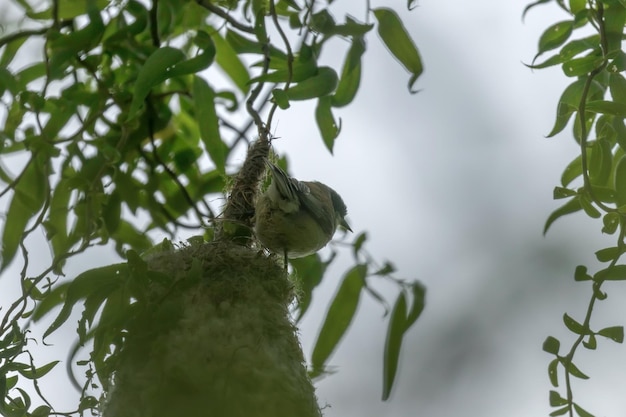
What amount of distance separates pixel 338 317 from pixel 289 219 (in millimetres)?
136

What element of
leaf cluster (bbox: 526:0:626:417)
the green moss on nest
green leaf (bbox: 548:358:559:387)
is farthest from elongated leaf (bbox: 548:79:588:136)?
the green moss on nest

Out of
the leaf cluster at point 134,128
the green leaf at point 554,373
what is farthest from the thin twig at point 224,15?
the green leaf at point 554,373

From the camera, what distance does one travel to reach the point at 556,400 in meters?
1.00

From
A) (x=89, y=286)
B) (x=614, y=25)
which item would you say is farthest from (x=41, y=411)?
(x=614, y=25)

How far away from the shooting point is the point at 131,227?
1346mm

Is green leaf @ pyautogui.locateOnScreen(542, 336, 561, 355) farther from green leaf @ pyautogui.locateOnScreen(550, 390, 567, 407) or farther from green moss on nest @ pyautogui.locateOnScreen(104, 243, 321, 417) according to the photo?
green moss on nest @ pyautogui.locateOnScreen(104, 243, 321, 417)

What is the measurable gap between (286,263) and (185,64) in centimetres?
27

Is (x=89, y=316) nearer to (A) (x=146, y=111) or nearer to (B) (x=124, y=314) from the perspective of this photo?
(B) (x=124, y=314)

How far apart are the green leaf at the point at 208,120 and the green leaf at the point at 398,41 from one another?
236 mm

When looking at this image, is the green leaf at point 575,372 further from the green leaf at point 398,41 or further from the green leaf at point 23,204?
the green leaf at point 23,204

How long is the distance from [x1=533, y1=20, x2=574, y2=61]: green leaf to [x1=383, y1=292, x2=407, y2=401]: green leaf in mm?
337

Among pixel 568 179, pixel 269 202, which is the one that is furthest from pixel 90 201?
pixel 568 179

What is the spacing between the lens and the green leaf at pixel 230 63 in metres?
1.37

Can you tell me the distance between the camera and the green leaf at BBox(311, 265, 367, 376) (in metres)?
1.19
